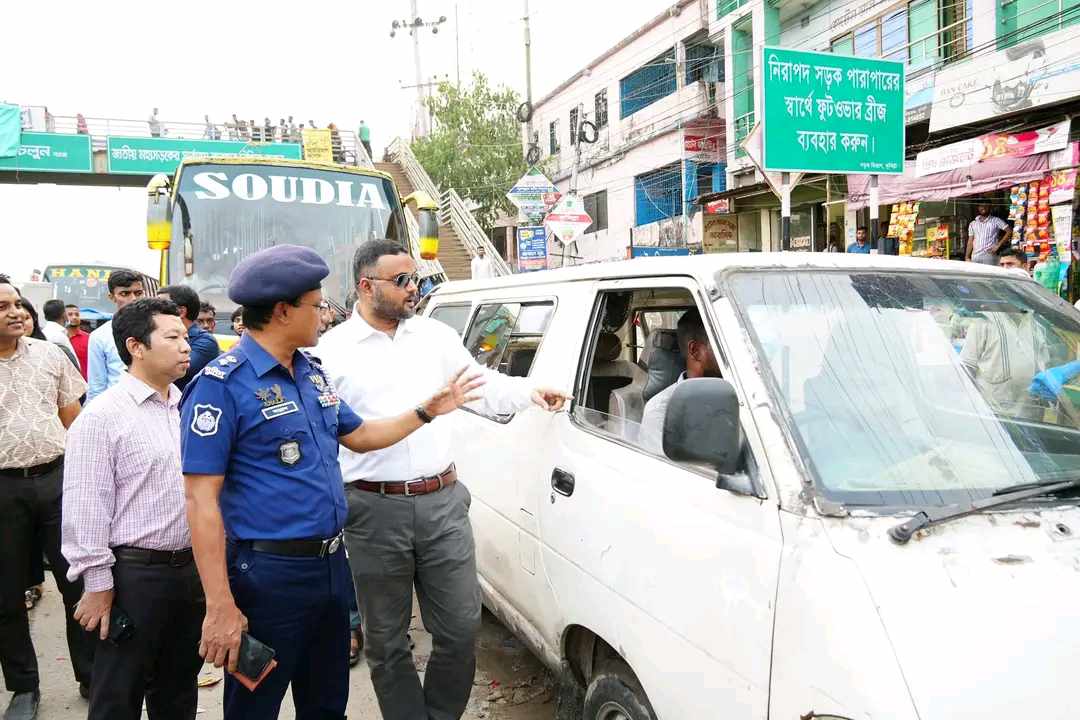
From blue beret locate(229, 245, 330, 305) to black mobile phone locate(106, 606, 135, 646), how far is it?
1194 mm

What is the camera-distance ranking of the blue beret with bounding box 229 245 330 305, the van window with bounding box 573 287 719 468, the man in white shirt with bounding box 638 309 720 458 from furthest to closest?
the van window with bounding box 573 287 719 468
the man in white shirt with bounding box 638 309 720 458
the blue beret with bounding box 229 245 330 305

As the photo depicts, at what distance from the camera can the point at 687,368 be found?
2.88m

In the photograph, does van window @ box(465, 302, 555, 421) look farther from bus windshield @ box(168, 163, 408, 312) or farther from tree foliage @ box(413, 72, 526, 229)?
tree foliage @ box(413, 72, 526, 229)

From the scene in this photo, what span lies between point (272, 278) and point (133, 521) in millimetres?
1054

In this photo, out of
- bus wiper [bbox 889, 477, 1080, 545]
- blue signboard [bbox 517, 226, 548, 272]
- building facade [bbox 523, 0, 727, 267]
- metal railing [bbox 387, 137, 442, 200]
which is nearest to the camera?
bus wiper [bbox 889, 477, 1080, 545]

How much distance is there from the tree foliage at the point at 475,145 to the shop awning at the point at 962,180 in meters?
16.0

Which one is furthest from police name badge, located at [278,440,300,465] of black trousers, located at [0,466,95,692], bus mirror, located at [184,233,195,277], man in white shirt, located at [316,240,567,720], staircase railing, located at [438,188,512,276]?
staircase railing, located at [438,188,512,276]

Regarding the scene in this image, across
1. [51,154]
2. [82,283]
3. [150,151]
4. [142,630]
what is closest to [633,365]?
[142,630]

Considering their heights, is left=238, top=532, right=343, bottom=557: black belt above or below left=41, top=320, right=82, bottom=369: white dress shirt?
below

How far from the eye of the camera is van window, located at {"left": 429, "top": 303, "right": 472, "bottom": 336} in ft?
14.2

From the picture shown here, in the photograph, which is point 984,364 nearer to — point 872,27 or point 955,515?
point 955,515

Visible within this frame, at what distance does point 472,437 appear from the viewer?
3.73 meters

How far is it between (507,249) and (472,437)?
32.2 metres

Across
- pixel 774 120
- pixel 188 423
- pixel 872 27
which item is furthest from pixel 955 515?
pixel 872 27
